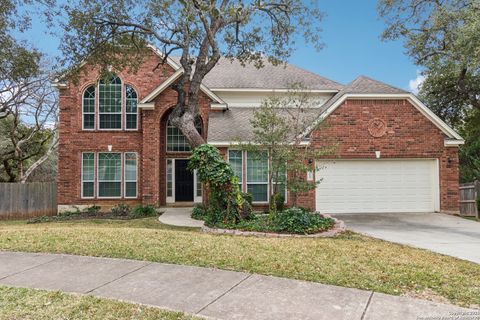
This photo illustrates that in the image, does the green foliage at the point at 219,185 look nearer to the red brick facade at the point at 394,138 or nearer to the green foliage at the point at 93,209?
the red brick facade at the point at 394,138

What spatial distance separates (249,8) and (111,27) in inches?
206

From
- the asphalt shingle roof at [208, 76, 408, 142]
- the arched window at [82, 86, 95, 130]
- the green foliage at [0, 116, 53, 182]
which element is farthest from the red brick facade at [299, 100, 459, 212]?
the green foliage at [0, 116, 53, 182]

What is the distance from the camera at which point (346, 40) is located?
1612cm

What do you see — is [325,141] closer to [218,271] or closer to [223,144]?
[223,144]

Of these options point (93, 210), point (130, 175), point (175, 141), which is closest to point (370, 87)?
point (175, 141)

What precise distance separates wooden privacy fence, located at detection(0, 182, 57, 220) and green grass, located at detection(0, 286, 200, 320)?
48.5ft

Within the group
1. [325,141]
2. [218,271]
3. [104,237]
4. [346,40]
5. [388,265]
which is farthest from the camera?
[346,40]

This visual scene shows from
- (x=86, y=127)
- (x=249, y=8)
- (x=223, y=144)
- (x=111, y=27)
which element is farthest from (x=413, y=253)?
(x=86, y=127)

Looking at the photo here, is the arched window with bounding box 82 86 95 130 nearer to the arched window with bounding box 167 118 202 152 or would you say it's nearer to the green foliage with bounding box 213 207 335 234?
→ the arched window with bounding box 167 118 202 152

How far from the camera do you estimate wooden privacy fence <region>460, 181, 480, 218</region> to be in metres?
15.5

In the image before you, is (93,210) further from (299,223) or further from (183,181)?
(299,223)

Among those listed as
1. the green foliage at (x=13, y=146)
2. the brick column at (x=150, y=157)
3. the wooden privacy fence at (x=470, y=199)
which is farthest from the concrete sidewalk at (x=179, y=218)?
the green foliage at (x=13, y=146)

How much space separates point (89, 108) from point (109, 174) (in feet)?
11.0

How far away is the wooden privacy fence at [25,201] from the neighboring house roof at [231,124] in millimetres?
8852
